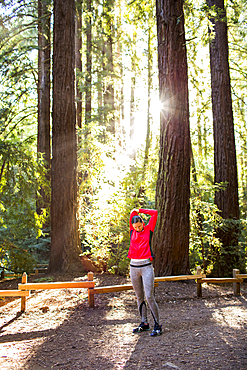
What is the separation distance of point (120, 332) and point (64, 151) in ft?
19.4

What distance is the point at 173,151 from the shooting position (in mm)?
8109

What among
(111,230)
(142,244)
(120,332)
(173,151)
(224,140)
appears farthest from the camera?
(224,140)

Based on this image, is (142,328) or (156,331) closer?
(156,331)

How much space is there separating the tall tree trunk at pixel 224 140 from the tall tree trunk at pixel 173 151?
337 centimetres

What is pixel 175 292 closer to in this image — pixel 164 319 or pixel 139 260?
pixel 164 319

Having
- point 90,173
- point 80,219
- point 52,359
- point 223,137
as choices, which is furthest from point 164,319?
point 223,137

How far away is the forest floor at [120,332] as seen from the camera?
4055 millimetres

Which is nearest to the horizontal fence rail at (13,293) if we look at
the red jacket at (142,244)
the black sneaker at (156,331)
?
the red jacket at (142,244)

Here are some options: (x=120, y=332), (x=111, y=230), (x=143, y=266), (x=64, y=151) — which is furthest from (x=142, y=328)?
(x=64, y=151)

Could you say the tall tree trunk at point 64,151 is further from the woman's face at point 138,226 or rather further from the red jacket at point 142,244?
the woman's face at point 138,226

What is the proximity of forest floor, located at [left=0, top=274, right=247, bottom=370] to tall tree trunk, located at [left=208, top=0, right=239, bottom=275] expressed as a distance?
2.97m

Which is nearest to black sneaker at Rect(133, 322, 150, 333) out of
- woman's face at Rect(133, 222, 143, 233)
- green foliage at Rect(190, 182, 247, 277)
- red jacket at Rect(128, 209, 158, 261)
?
red jacket at Rect(128, 209, 158, 261)

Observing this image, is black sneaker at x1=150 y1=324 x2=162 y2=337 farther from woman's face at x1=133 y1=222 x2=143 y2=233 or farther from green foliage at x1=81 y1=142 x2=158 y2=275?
green foliage at x1=81 y1=142 x2=158 y2=275

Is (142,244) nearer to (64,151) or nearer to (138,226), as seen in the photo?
(138,226)
